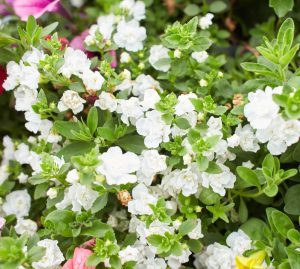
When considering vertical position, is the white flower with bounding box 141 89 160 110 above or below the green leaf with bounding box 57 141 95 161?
above

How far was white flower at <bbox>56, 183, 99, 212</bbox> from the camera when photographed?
884 mm

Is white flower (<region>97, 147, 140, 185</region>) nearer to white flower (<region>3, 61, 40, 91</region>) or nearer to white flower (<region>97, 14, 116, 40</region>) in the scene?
white flower (<region>3, 61, 40, 91</region>)

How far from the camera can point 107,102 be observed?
0.96 meters

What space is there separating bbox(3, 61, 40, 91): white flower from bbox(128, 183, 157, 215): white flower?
0.25 meters

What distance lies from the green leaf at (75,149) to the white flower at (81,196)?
7 cm

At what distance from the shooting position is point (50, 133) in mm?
998

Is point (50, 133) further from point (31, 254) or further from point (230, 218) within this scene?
point (230, 218)

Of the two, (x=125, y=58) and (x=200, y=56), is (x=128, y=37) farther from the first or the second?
(x=200, y=56)

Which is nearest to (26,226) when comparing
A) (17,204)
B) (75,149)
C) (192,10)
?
(17,204)

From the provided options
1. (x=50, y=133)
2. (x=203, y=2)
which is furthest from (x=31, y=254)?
(x=203, y=2)

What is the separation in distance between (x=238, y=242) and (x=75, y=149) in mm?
320

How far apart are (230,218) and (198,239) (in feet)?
0.25

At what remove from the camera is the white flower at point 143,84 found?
1.05m

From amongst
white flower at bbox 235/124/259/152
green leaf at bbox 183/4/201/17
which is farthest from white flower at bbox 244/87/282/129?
green leaf at bbox 183/4/201/17
